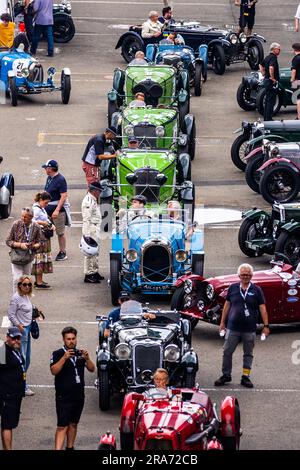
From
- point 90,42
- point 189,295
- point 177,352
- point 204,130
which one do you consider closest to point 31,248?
point 189,295

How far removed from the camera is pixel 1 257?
2730 centimetres

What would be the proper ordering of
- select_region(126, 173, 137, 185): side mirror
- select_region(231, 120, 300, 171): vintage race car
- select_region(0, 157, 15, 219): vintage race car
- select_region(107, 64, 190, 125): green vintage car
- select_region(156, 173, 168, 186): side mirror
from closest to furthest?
select_region(156, 173, 168, 186): side mirror
select_region(126, 173, 137, 185): side mirror
select_region(0, 157, 15, 219): vintage race car
select_region(231, 120, 300, 171): vintage race car
select_region(107, 64, 190, 125): green vintage car

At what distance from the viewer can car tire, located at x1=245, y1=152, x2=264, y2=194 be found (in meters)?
30.8

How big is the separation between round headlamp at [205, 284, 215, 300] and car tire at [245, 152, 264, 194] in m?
7.76

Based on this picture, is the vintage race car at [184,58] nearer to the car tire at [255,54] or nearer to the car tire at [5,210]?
the car tire at [255,54]

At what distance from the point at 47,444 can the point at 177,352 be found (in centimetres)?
221

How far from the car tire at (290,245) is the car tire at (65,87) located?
11.9 metres

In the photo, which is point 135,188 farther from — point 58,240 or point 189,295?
point 189,295

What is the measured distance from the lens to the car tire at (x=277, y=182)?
2994 cm

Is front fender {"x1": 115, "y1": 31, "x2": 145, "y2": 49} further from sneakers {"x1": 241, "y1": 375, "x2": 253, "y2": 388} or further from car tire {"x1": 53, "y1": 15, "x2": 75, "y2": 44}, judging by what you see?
sneakers {"x1": 241, "y1": 375, "x2": 253, "y2": 388}

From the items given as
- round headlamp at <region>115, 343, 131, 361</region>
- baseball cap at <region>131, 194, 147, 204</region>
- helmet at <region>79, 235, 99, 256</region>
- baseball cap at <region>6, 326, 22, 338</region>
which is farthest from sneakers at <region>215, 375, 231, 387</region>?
baseball cap at <region>131, 194, 147, 204</region>

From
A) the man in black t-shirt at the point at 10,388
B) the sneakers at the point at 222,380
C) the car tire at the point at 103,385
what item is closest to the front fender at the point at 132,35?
the sneakers at the point at 222,380

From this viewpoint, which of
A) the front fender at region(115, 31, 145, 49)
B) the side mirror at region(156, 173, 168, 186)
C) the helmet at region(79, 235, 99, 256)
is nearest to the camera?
the helmet at region(79, 235, 99, 256)
